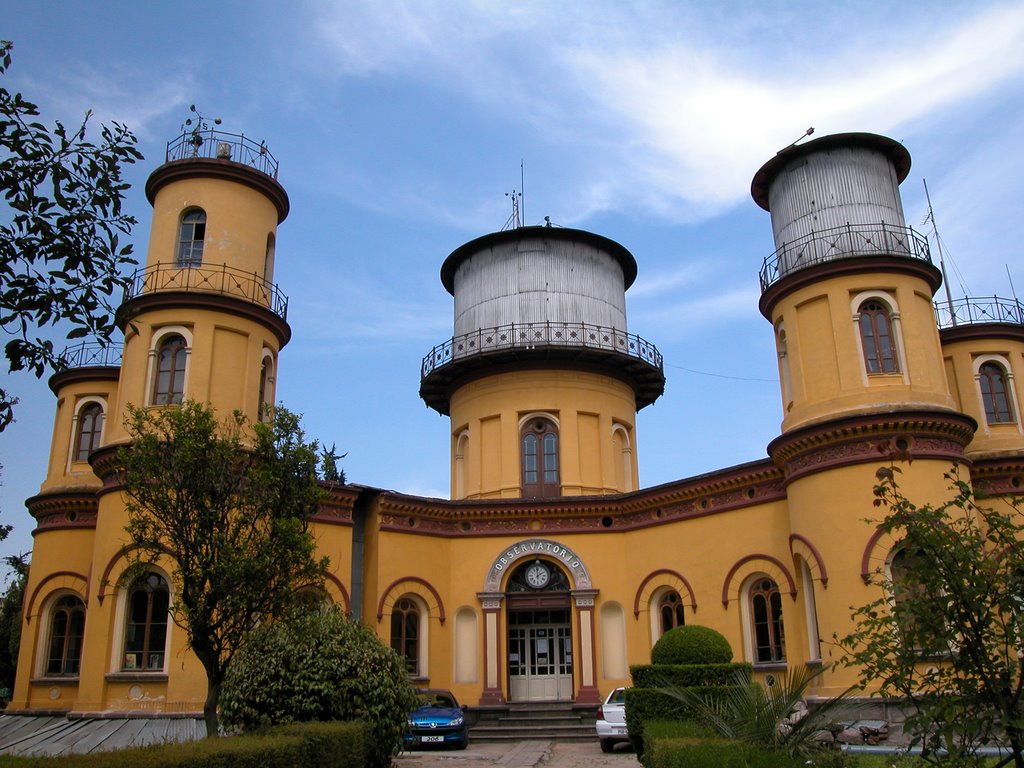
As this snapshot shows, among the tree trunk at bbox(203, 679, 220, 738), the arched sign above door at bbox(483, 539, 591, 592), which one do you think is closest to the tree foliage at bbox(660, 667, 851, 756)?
the tree trunk at bbox(203, 679, 220, 738)

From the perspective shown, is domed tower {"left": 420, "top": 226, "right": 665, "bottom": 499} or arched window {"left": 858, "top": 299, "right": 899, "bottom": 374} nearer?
arched window {"left": 858, "top": 299, "right": 899, "bottom": 374}

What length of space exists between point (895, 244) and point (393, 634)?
16.1 metres

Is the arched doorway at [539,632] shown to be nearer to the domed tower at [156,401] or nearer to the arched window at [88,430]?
the domed tower at [156,401]

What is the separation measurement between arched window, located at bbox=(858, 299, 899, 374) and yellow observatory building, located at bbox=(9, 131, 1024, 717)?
5 cm

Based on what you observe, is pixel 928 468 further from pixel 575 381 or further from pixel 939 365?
pixel 575 381

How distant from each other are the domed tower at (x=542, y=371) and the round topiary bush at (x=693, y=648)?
8.63 meters

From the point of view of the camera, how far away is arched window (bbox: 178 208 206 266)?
2281 cm

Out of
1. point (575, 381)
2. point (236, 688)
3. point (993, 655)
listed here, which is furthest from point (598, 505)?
point (993, 655)

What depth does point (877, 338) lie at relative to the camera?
20.5 meters

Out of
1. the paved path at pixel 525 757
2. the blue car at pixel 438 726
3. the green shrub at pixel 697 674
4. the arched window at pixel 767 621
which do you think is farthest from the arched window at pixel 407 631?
the arched window at pixel 767 621

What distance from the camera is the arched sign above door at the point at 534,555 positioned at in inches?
1015

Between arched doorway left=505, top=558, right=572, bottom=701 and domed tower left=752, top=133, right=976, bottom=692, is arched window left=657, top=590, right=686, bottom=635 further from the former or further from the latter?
domed tower left=752, top=133, right=976, bottom=692

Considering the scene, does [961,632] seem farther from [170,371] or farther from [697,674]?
[170,371]

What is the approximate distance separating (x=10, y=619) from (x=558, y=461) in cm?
2264
